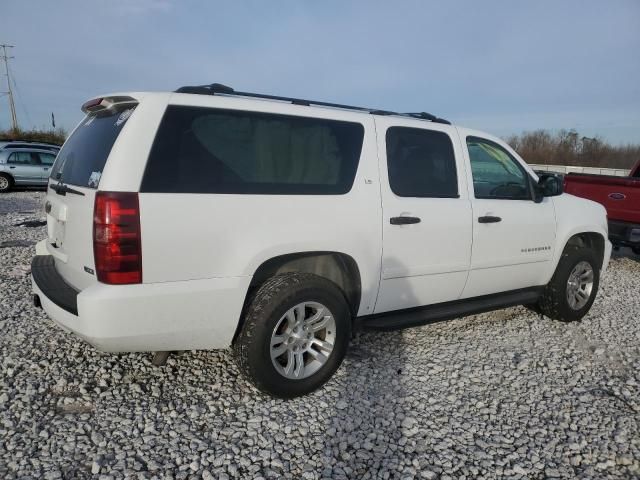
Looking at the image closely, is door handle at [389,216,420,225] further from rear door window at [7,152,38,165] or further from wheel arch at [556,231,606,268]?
rear door window at [7,152,38,165]

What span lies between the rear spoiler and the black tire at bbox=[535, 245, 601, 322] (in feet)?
13.4

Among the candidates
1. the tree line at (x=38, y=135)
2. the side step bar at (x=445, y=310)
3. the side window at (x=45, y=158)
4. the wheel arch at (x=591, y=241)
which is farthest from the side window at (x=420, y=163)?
the tree line at (x=38, y=135)

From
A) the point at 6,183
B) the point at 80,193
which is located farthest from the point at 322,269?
the point at 6,183

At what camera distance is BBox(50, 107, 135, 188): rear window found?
2678mm

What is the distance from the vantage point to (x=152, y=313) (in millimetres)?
2557

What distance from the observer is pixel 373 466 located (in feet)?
8.23

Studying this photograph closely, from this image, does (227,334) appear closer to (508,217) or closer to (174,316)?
(174,316)

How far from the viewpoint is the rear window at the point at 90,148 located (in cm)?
268

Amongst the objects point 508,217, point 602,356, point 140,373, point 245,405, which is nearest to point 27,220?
point 140,373

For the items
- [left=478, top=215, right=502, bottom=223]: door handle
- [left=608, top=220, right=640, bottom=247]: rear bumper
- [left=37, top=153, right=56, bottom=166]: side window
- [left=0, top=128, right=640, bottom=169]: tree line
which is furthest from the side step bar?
[left=0, top=128, right=640, bottom=169]: tree line

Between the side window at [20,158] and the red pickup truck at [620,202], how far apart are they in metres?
16.6

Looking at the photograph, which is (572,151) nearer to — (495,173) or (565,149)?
(565,149)

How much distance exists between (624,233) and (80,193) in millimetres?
7027

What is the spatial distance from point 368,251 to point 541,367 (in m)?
1.84
